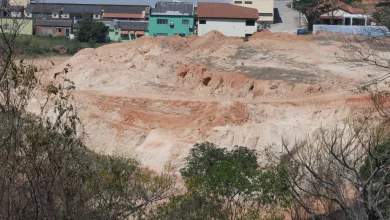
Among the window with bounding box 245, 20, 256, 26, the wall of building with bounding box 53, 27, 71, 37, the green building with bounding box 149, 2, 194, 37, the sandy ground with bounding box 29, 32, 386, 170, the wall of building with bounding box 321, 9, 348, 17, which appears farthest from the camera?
the wall of building with bounding box 53, 27, 71, 37

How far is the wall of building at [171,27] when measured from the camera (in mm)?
53312

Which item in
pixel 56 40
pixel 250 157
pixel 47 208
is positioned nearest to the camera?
pixel 47 208

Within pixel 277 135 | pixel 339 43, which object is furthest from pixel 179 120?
pixel 339 43

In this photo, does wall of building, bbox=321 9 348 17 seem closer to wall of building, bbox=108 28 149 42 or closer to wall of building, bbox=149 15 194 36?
wall of building, bbox=149 15 194 36

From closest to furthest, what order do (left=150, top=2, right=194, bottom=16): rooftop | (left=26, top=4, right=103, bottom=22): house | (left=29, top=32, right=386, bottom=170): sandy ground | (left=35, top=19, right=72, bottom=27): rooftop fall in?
(left=29, top=32, right=386, bottom=170): sandy ground < (left=150, top=2, right=194, bottom=16): rooftop < (left=35, top=19, right=72, bottom=27): rooftop < (left=26, top=4, right=103, bottom=22): house

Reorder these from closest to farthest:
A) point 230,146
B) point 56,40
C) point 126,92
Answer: point 230,146 → point 126,92 → point 56,40

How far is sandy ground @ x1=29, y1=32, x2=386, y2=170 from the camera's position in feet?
95.6

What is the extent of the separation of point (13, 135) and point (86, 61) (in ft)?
84.6

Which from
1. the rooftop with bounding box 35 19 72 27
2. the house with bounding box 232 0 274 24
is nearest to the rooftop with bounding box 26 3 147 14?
the rooftop with bounding box 35 19 72 27

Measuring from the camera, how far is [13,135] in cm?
1052

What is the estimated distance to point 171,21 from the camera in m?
53.3

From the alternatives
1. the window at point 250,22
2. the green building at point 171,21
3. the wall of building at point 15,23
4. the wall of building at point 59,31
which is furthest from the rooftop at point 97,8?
the wall of building at point 15,23

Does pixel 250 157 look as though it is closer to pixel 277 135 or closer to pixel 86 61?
pixel 277 135

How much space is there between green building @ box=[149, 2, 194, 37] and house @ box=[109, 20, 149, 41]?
2.64 m
